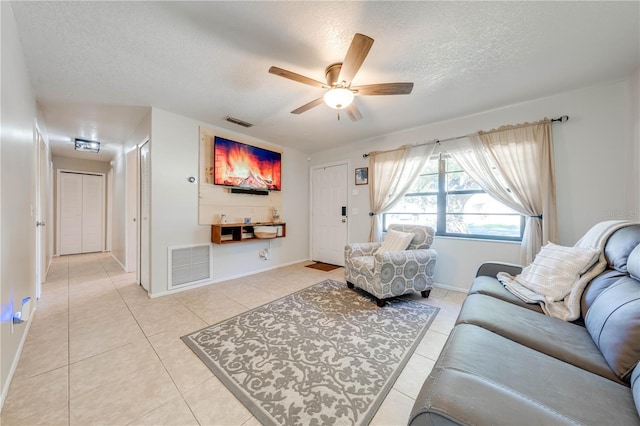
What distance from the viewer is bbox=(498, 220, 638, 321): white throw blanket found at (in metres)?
1.42

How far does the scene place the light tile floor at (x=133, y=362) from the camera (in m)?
1.23

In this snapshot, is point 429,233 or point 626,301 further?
point 429,233

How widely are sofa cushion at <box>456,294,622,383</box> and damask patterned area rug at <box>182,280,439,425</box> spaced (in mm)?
650

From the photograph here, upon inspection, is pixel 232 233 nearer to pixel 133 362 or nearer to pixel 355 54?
pixel 133 362

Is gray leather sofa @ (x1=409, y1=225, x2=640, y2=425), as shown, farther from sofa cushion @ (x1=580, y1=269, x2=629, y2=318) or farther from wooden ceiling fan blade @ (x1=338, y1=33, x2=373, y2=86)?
wooden ceiling fan blade @ (x1=338, y1=33, x2=373, y2=86)

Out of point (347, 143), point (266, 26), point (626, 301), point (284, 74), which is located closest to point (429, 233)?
point (626, 301)

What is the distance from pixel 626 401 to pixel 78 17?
340 centimetres

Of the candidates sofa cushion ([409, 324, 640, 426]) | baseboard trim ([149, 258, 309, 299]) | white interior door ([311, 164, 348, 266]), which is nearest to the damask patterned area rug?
sofa cushion ([409, 324, 640, 426])

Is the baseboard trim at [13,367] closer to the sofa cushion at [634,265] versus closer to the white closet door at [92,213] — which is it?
the sofa cushion at [634,265]

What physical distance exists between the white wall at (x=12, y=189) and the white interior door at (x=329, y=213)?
3.77 meters

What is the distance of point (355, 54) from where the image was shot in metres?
1.54

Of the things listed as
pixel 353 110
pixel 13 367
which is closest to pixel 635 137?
pixel 353 110

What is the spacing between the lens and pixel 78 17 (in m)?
1.52

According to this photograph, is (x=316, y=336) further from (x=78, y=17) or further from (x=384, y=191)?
(x=78, y=17)
